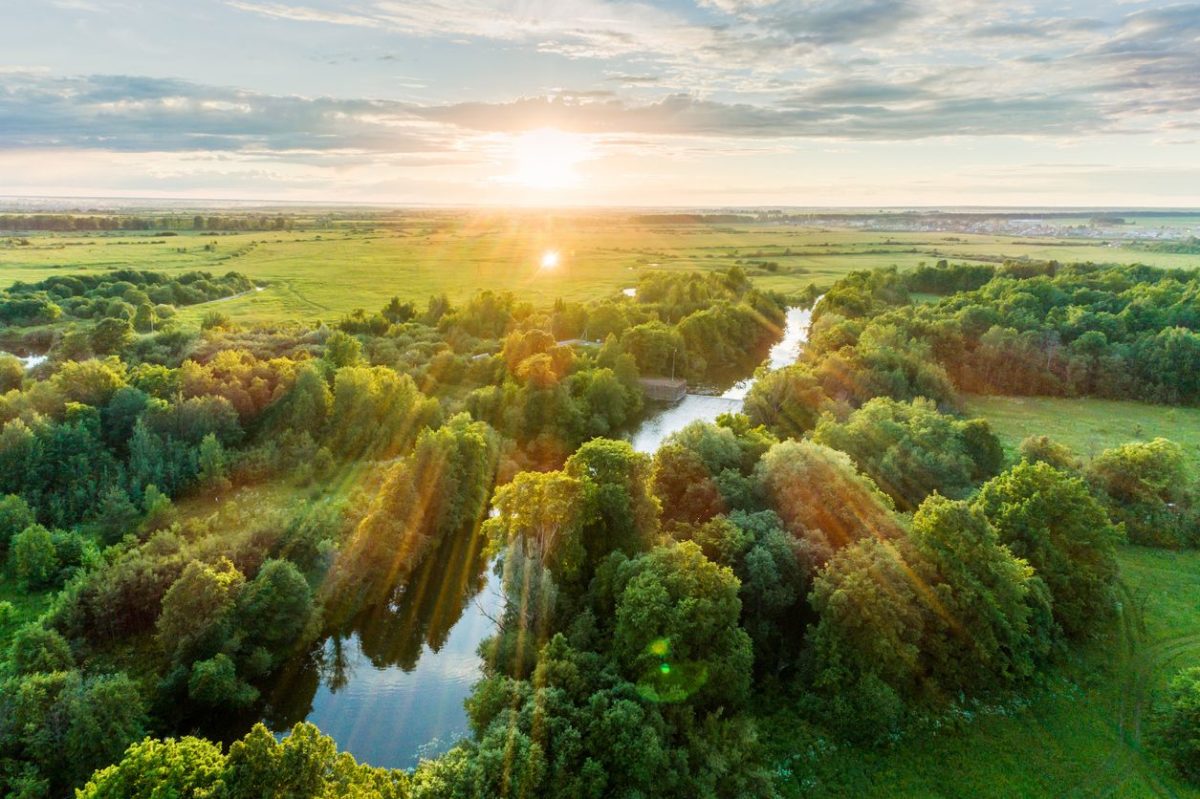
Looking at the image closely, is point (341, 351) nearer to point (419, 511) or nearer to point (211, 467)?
point (211, 467)

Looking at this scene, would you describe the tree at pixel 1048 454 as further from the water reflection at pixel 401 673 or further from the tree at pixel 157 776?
the tree at pixel 157 776

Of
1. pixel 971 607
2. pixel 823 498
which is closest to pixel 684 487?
pixel 823 498

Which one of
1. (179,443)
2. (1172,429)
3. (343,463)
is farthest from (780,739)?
(1172,429)

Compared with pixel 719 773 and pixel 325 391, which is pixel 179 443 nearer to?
pixel 325 391

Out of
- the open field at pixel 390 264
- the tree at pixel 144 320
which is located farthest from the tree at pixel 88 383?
the open field at pixel 390 264

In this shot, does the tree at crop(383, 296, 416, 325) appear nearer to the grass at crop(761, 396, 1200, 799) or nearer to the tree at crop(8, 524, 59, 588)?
the tree at crop(8, 524, 59, 588)

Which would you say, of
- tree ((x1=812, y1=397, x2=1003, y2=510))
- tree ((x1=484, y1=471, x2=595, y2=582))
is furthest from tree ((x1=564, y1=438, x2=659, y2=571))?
tree ((x1=812, y1=397, x2=1003, y2=510))
